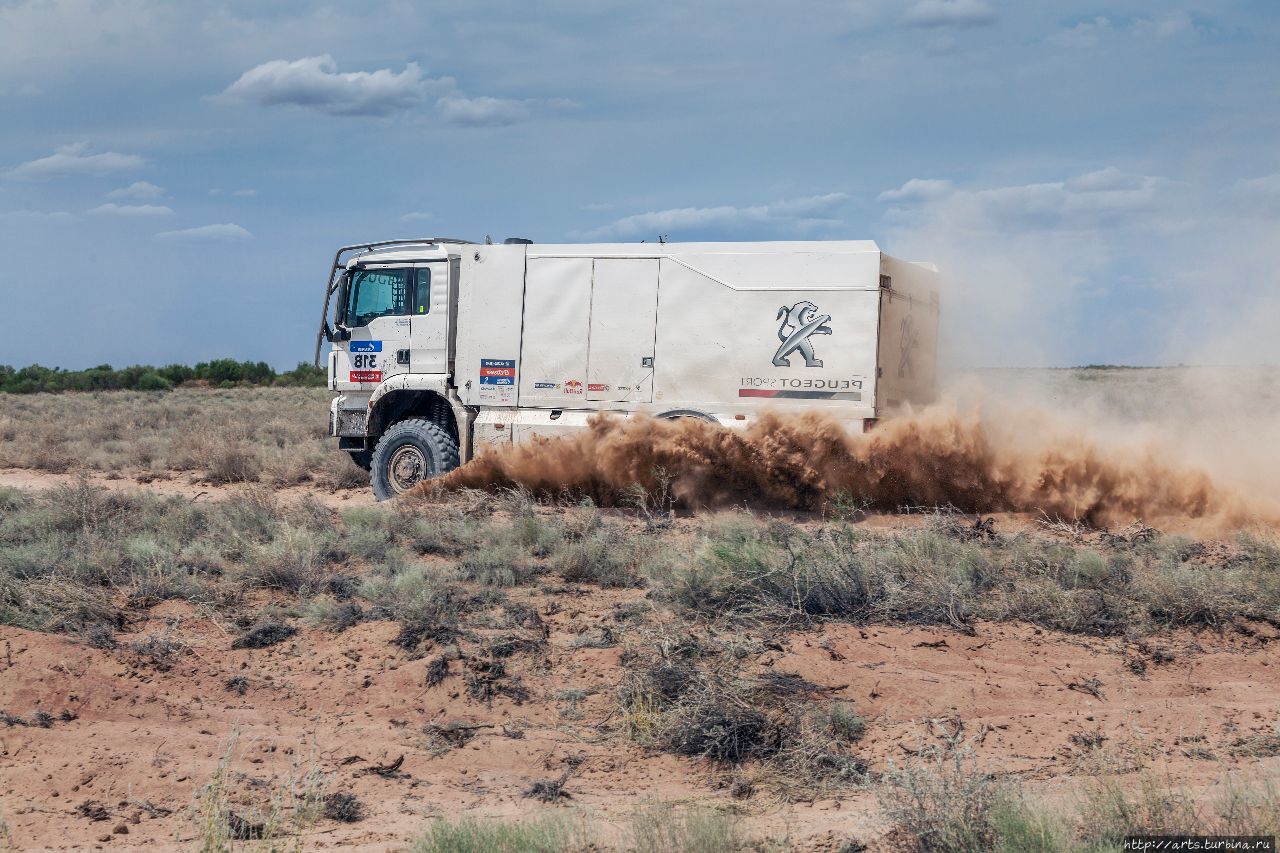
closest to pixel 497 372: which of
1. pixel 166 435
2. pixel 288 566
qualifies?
pixel 288 566

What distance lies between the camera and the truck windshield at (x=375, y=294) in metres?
14.3

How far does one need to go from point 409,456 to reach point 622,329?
138 inches

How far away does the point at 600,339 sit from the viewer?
13078mm

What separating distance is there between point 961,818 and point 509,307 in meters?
10.3

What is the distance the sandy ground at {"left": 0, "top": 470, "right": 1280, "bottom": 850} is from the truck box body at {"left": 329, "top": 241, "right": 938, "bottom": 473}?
511cm

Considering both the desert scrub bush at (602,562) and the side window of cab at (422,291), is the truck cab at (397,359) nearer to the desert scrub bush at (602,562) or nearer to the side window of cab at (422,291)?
the side window of cab at (422,291)

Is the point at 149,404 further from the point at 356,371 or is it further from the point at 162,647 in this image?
the point at 162,647

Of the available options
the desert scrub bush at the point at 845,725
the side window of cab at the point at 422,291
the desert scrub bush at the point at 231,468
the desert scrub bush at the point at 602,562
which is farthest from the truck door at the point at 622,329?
the desert scrub bush at the point at 845,725

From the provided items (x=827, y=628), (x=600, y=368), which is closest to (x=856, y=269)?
(x=600, y=368)

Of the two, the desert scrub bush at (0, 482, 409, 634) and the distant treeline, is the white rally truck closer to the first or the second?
the desert scrub bush at (0, 482, 409, 634)

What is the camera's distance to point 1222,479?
11977 millimetres

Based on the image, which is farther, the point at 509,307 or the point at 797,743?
the point at 509,307

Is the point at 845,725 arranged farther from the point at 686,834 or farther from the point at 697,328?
the point at 697,328

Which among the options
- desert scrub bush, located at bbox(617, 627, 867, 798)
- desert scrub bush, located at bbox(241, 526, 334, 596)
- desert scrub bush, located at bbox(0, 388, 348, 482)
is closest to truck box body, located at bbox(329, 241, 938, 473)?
desert scrub bush, located at bbox(0, 388, 348, 482)
